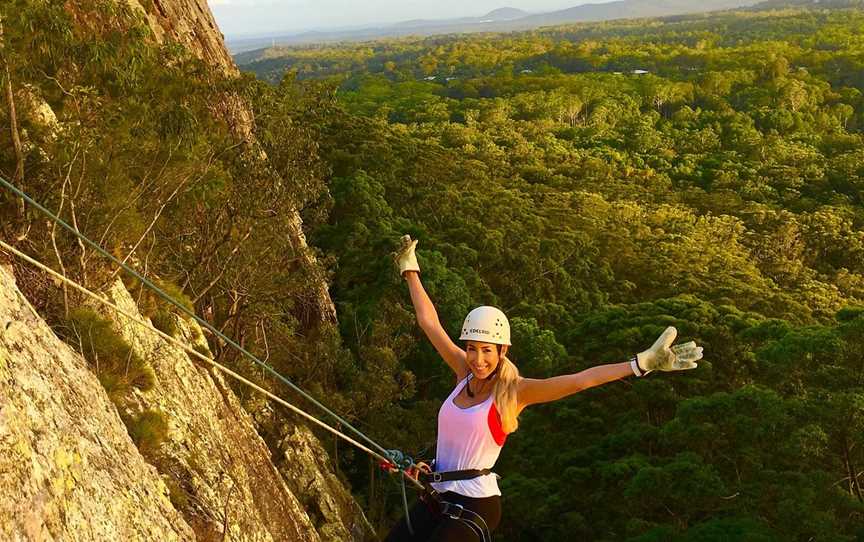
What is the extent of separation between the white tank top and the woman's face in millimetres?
152

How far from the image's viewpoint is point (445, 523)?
439 cm

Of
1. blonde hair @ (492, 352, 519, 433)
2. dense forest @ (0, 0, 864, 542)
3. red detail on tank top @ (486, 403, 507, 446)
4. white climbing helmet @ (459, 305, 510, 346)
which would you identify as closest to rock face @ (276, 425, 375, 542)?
dense forest @ (0, 0, 864, 542)

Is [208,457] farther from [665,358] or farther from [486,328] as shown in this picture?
[665,358]

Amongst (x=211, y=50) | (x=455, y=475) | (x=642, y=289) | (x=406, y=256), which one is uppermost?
(x=211, y=50)

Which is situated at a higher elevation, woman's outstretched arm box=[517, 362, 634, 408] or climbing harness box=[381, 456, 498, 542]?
woman's outstretched arm box=[517, 362, 634, 408]

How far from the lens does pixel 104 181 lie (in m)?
11.5

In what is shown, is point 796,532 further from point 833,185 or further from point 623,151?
point 623,151

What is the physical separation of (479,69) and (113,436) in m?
170

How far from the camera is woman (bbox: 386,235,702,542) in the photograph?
4.05m

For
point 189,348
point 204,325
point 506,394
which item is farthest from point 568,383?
point 204,325

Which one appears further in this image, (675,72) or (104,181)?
(675,72)

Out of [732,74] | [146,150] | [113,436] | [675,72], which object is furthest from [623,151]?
[113,436]

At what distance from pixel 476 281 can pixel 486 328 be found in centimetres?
2916

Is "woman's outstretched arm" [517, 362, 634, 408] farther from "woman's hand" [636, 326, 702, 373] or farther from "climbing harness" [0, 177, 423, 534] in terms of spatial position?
"climbing harness" [0, 177, 423, 534]
